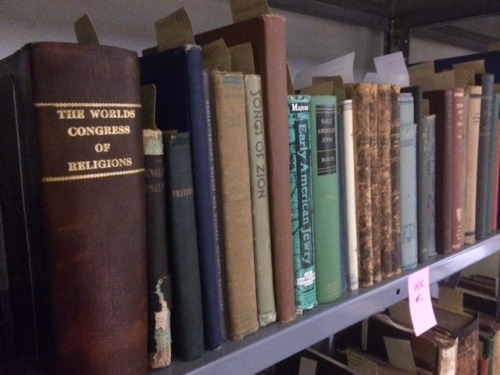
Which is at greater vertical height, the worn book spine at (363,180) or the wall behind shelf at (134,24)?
the wall behind shelf at (134,24)

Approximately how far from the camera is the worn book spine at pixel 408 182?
23.6 inches

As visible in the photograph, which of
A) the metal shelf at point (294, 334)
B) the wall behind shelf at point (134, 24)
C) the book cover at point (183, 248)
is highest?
the wall behind shelf at point (134, 24)

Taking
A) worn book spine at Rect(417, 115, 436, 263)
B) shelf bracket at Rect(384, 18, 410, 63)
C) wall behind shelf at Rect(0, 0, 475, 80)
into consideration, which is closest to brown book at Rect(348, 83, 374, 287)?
worn book spine at Rect(417, 115, 436, 263)

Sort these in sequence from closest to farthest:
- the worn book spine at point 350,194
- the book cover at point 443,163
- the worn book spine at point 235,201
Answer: the worn book spine at point 235,201 → the worn book spine at point 350,194 → the book cover at point 443,163

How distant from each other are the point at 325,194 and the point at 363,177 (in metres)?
0.08

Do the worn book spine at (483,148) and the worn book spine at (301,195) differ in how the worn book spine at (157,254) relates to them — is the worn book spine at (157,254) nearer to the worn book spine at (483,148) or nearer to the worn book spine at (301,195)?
the worn book spine at (301,195)

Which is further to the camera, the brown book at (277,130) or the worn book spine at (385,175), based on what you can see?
the worn book spine at (385,175)

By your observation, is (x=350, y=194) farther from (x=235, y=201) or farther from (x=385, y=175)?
(x=235, y=201)

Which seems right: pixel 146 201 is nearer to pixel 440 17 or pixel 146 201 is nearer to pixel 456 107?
pixel 456 107

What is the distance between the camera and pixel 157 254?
37 cm

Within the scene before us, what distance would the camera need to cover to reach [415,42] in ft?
4.10

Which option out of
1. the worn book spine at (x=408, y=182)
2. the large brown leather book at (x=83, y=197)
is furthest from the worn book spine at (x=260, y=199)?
the worn book spine at (x=408, y=182)

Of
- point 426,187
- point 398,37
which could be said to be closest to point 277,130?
point 426,187

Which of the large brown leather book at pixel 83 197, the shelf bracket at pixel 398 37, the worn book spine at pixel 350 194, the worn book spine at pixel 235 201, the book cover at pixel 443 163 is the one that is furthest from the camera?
the shelf bracket at pixel 398 37
